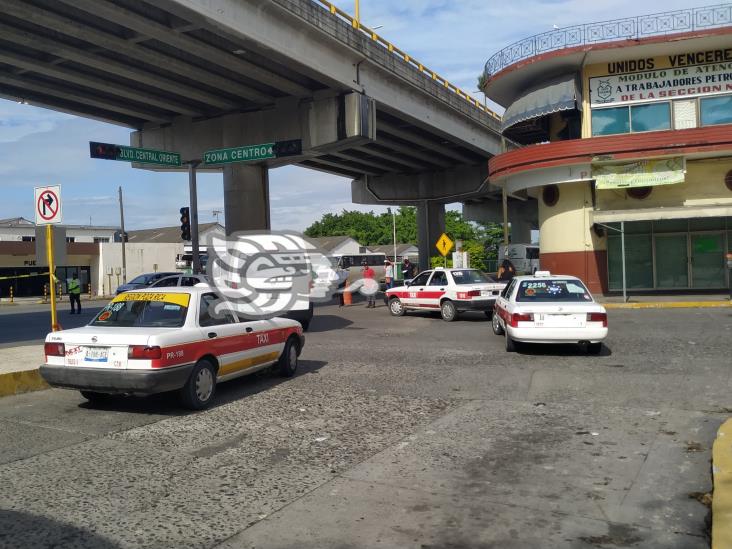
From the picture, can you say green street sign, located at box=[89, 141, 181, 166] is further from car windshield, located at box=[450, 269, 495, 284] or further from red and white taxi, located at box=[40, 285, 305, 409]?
red and white taxi, located at box=[40, 285, 305, 409]

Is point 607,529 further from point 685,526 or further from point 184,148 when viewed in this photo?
point 184,148

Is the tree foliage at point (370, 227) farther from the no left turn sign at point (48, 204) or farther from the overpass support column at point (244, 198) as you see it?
the no left turn sign at point (48, 204)

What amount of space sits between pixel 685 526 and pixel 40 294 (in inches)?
1964

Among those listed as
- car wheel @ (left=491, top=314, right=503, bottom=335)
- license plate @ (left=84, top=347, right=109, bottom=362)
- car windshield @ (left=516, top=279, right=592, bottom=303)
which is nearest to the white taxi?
car windshield @ (left=516, top=279, right=592, bottom=303)

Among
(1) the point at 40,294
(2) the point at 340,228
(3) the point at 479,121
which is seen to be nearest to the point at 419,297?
(3) the point at 479,121

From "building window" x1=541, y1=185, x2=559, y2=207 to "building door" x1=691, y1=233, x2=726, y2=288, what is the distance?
5.23 meters

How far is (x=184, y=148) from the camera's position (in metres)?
26.6

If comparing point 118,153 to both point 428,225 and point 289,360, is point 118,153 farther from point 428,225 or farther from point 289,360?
point 428,225

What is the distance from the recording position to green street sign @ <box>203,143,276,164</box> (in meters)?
19.6

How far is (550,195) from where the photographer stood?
25.4m

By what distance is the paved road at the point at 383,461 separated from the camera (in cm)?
438

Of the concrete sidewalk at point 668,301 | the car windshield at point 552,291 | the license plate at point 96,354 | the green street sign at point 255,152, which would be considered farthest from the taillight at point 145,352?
the concrete sidewalk at point 668,301

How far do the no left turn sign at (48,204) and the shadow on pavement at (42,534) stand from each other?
7.53 metres

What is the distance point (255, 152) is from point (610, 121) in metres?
13.6
